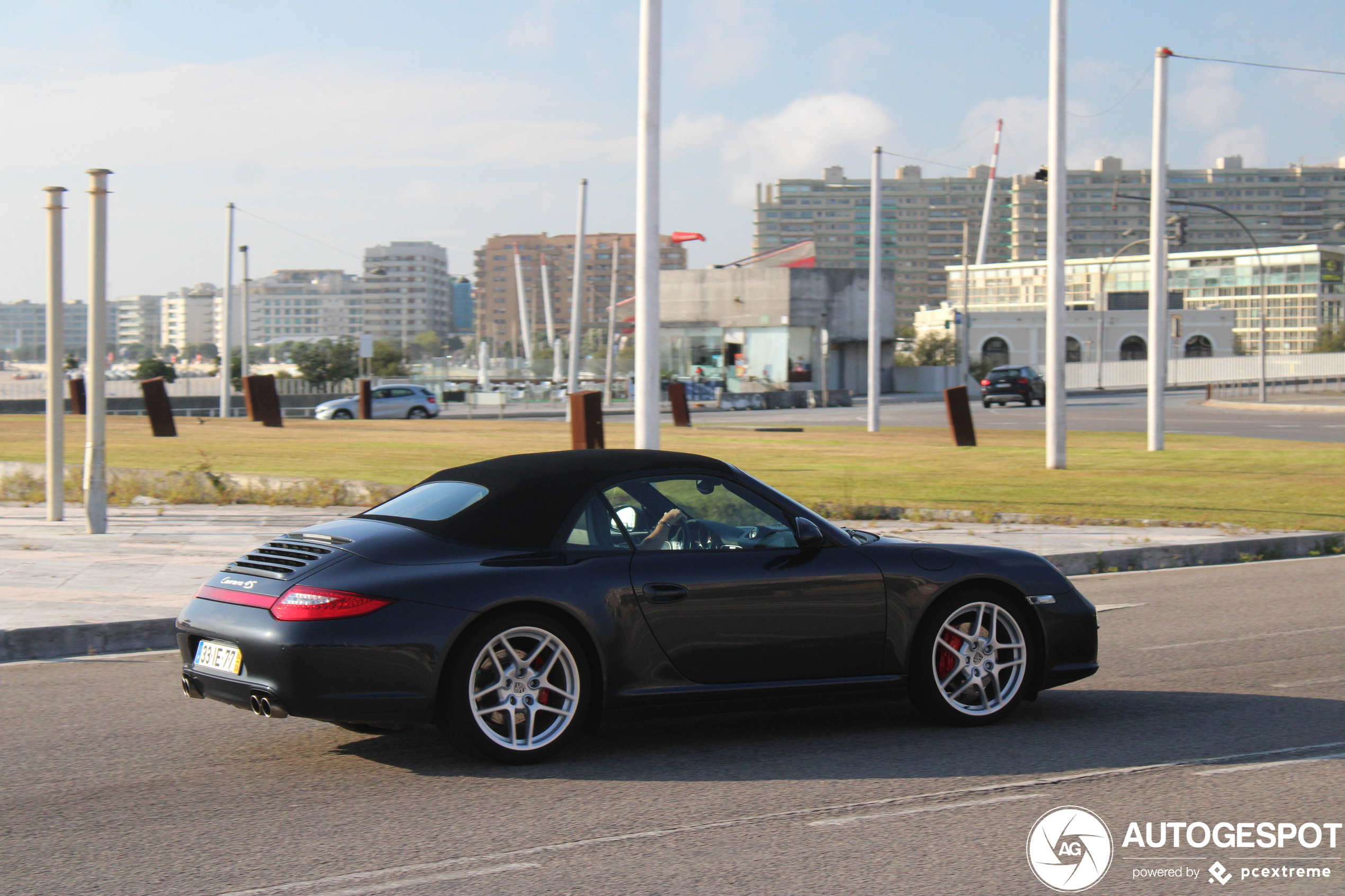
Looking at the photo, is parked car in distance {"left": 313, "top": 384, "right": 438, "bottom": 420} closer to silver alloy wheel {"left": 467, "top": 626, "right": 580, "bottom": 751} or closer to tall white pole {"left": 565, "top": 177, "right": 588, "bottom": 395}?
tall white pole {"left": 565, "top": 177, "right": 588, "bottom": 395}

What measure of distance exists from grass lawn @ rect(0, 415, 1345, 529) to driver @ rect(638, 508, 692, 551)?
10.1m

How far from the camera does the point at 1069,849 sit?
4535 mm

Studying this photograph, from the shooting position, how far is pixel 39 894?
4.07 m

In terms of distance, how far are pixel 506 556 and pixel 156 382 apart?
24363mm

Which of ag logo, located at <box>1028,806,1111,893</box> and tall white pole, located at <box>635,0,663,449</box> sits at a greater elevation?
tall white pole, located at <box>635,0,663,449</box>

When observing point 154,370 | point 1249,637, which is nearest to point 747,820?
point 1249,637

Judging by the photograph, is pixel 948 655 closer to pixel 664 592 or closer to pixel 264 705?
pixel 664 592

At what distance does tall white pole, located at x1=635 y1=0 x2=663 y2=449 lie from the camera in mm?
16502

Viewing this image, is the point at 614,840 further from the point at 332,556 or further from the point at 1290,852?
the point at 1290,852

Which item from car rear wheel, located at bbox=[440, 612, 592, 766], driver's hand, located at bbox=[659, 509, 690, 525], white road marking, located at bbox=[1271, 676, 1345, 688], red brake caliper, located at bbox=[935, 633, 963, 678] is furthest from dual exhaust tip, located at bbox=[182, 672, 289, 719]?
white road marking, located at bbox=[1271, 676, 1345, 688]

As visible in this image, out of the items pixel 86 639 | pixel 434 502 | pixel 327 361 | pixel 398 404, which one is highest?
pixel 327 361

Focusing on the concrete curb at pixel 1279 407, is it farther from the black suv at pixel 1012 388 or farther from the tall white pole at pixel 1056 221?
the tall white pole at pixel 1056 221

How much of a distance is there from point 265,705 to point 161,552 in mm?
7738

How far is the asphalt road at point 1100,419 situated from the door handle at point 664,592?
27.9 meters
